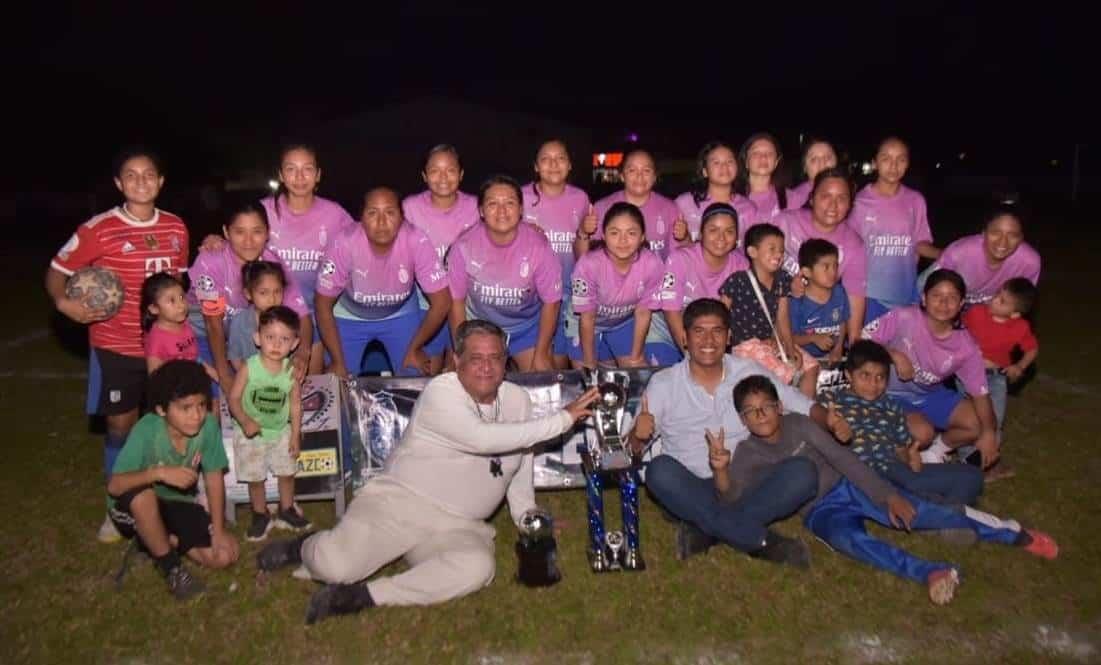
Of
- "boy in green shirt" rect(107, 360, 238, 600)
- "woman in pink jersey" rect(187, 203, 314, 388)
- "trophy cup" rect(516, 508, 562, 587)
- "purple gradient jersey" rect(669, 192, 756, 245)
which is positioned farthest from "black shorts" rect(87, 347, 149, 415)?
"purple gradient jersey" rect(669, 192, 756, 245)

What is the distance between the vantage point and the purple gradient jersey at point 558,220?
21.5 feet

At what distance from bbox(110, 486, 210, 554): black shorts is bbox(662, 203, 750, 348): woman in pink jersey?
3009 millimetres

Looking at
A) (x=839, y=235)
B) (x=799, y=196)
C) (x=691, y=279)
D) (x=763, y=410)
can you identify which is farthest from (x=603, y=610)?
(x=799, y=196)

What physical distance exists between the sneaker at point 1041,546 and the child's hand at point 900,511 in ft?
2.07

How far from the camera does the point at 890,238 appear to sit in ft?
20.9

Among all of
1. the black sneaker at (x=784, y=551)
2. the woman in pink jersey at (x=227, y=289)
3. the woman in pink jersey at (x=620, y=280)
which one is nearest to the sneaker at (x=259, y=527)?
the woman in pink jersey at (x=227, y=289)

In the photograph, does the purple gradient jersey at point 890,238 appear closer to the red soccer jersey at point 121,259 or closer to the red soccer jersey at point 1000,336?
the red soccer jersey at point 1000,336

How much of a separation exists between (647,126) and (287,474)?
3550 cm

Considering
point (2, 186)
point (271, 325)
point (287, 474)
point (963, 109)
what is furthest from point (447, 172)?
point (963, 109)

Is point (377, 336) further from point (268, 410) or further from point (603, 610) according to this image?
point (603, 610)

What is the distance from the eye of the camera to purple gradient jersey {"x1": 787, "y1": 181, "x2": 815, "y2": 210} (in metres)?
6.79

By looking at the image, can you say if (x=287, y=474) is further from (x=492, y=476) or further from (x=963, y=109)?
(x=963, y=109)

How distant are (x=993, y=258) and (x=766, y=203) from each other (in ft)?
5.14

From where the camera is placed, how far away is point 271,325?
469 cm
